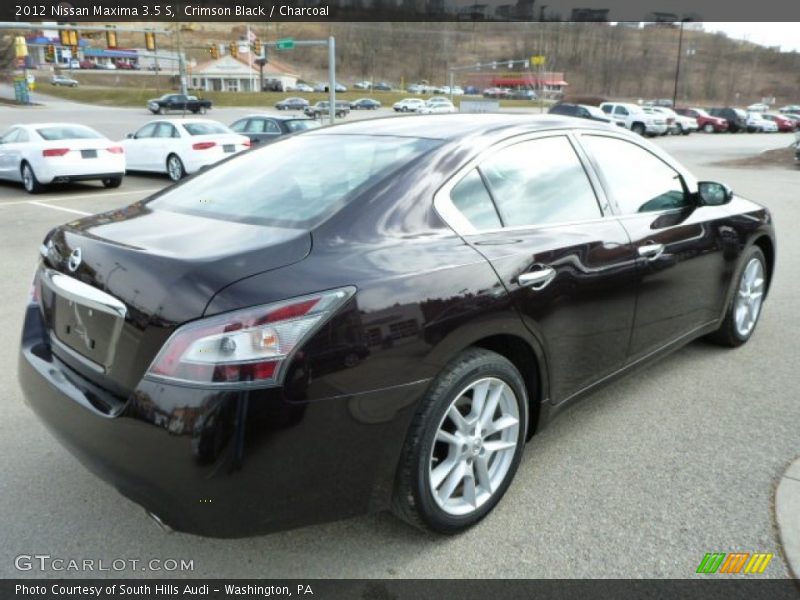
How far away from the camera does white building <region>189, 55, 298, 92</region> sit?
11294 centimetres

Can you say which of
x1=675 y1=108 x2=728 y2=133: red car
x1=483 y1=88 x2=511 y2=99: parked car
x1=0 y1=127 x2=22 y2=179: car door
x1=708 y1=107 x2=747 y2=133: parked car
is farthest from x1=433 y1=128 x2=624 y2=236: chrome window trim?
x1=483 y1=88 x2=511 y2=99: parked car

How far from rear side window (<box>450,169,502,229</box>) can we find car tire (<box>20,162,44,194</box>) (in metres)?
12.9

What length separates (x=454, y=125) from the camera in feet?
10.3

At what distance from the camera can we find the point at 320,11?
2092cm

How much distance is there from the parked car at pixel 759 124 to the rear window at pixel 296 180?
5364 cm

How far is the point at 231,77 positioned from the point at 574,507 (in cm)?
12153

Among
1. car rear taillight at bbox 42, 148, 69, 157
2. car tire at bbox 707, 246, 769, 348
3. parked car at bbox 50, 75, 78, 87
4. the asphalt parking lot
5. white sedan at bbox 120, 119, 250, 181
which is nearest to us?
the asphalt parking lot

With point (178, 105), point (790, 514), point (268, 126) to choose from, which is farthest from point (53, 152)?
point (178, 105)

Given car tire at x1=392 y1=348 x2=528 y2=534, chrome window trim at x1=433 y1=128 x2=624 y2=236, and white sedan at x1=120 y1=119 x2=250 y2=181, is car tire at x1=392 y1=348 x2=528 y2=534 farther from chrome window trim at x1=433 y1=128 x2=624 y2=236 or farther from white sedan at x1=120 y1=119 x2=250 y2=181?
white sedan at x1=120 y1=119 x2=250 y2=181

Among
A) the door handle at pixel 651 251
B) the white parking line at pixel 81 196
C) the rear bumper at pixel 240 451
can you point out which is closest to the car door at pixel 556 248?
the door handle at pixel 651 251

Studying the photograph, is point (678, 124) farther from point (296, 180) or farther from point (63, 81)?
point (63, 81)

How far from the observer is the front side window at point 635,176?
135 inches

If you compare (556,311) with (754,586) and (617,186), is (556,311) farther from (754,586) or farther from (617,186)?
(754,586)

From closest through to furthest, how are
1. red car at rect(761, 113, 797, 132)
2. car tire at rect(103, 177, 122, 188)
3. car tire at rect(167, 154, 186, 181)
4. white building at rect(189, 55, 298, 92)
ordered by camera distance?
car tire at rect(103, 177, 122, 188), car tire at rect(167, 154, 186, 181), red car at rect(761, 113, 797, 132), white building at rect(189, 55, 298, 92)
